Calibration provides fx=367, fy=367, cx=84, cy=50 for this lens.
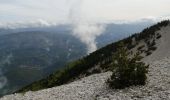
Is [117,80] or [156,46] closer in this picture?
[117,80]

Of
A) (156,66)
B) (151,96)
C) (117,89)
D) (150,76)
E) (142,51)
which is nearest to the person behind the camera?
(151,96)

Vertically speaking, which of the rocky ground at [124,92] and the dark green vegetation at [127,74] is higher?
the dark green vegetation at [127,74]

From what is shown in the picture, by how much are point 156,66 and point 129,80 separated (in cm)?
949

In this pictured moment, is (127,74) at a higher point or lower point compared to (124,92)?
higher

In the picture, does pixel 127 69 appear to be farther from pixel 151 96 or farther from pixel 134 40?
pixel 134 40

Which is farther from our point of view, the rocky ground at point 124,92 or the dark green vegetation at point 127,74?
the dark green vegetation at point 127,74

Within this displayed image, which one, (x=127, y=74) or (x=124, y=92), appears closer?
(x=124, y=92)

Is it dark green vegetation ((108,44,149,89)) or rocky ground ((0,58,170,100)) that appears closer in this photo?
rocky ground ((0,58,170,100))

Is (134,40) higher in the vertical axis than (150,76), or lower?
higher

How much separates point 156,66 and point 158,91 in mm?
12534

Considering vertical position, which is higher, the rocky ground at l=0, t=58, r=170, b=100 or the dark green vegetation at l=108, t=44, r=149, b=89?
the dark green vegetation at l=108, t=44, r=149, b=89

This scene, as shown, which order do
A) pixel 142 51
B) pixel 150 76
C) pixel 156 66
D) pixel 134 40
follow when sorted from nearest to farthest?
pixel 150 76 < pixel 156 66 < pixel 142 51 < pixel 134 40

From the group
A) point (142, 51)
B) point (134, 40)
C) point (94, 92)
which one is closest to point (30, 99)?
point (94, 92)

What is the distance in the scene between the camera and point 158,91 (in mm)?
26641
